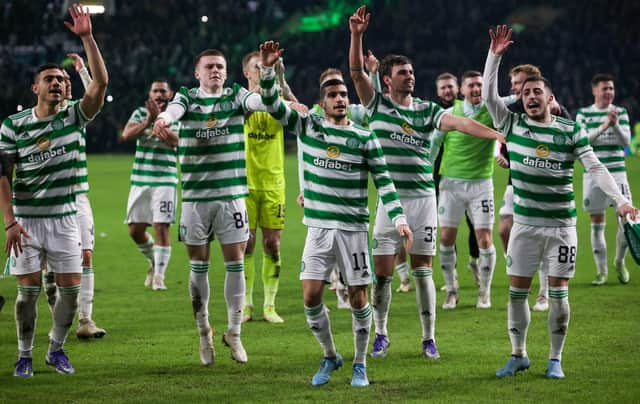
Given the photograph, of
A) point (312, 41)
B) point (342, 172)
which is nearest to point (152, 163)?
point (342, 172)

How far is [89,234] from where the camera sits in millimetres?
8320

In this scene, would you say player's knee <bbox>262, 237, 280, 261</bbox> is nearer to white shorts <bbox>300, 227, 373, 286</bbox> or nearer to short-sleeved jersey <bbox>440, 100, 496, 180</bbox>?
short-sleeved jersey <bbox>440, 100, 496, 180</bbox>

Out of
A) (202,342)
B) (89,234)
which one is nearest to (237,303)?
(202,342)

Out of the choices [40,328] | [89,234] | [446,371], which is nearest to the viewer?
[446,371]

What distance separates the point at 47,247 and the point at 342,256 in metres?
2.15

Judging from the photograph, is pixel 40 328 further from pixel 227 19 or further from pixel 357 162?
pixel 227 19

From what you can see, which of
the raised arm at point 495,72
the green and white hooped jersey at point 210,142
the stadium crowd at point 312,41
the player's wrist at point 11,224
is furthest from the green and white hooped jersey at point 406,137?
the stadium crowd at point 312,41

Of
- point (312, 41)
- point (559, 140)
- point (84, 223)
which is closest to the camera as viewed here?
point (559, 140)

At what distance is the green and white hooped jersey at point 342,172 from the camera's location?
661 centimetres

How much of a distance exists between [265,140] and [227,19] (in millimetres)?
34065

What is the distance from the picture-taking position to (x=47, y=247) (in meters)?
6.96

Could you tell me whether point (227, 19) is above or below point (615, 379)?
above

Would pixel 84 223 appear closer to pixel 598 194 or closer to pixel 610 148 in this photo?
pixel 598 194

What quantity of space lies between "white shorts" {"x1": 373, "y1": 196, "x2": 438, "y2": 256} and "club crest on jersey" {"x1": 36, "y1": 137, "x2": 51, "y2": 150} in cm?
255
